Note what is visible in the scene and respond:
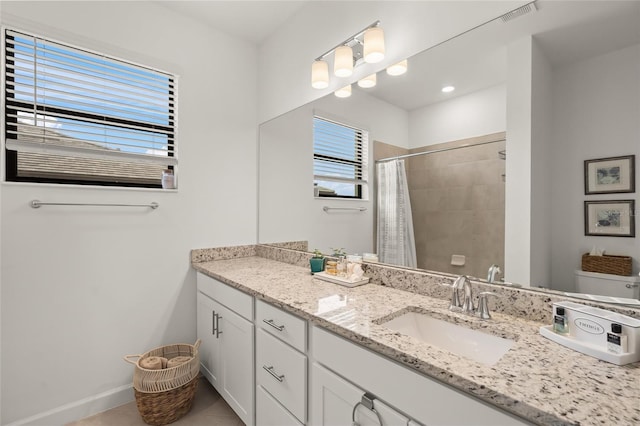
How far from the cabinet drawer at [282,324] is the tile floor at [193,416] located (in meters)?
0.80

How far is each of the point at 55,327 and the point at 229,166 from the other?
146 centimetres

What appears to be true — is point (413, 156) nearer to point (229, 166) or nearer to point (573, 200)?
point (573, 200)

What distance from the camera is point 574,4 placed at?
103 cm

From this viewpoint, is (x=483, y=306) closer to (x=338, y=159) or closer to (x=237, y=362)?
(x=338, y=159)

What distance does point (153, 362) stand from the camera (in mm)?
1799

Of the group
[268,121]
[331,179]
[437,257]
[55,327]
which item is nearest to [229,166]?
[268,121]

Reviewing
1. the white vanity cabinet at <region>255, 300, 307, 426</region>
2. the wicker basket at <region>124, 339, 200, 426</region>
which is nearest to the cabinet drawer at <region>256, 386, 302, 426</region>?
the white vanity cabinet at <region>255, 300, 307, 426</region>

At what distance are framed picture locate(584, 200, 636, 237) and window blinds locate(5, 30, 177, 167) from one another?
225 cm

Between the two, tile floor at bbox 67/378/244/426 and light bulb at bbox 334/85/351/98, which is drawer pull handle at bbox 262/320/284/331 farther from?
light bulb at bbox 334/85/351/98

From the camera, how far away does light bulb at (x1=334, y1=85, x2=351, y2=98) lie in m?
1.80

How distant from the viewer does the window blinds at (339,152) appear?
1.78 meters

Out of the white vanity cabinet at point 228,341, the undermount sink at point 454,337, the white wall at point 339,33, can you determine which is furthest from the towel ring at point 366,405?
the white wall at point 339,33

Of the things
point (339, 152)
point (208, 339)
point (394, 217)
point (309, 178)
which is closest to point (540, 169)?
point (394, 217)

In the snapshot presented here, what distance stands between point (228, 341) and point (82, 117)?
1611 mm
